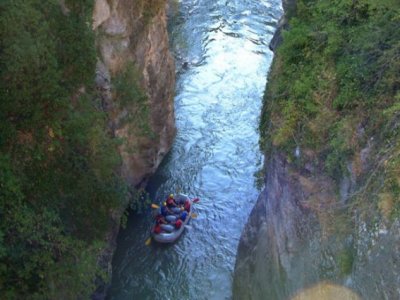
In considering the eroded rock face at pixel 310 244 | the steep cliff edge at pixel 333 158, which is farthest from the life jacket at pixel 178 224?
the steep cliff edge at pixel 333 158

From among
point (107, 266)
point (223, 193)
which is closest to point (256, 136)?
point (223, 193)

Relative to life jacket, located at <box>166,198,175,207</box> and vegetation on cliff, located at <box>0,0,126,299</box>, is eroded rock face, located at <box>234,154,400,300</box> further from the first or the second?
life jacket, located at <box>166,198,175,207</box>

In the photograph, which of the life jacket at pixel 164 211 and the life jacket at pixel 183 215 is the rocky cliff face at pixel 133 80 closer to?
the life jacket at pixel 164 211

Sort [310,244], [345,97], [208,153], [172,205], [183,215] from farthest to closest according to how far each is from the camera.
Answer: [208,153]
[172,205]
[183,215]
[310,244]
[345,97]

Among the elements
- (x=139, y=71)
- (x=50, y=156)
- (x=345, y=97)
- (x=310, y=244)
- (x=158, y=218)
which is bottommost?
(x=158, y=218)

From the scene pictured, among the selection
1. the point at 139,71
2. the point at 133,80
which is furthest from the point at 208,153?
the point at 133,80

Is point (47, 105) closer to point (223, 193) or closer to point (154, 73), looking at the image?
point (154, 73)

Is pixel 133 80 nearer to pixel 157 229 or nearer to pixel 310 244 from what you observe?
pixel 157 229
